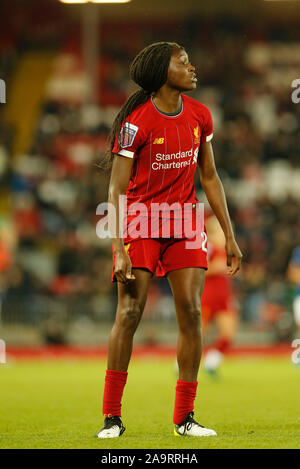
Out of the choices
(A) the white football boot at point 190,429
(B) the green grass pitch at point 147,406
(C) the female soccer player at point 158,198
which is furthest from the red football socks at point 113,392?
(A) the white football boot at point 190,429

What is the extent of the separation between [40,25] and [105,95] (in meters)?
3.66

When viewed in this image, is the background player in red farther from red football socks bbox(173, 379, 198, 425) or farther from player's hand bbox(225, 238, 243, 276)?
red football socks bbox(173, 379, 198, 425)

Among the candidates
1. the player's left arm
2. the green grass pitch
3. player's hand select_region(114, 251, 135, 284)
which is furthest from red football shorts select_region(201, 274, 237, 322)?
player's hand select_region(114, 251, 135, 284)

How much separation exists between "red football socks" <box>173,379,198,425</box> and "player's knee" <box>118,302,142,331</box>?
505 millimetres

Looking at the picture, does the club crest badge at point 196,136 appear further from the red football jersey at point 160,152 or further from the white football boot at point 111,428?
the white football boot at point 111,428

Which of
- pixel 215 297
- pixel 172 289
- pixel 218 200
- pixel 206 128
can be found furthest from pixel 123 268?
pixel 215 297

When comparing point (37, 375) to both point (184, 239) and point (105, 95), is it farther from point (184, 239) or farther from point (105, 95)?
point (105, 95)

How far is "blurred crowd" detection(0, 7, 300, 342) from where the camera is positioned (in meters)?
15.4

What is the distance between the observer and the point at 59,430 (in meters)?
5.99

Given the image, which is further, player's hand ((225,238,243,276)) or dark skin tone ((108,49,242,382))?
player's hand ((225,238,243,276))

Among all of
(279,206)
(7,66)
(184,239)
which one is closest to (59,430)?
(184,239)

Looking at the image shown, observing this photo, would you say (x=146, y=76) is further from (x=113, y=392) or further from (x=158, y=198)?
(x=113, y=392)

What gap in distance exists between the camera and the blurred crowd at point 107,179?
15.4 meters

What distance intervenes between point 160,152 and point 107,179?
10.6 m
